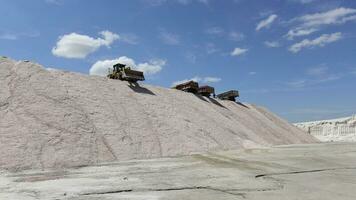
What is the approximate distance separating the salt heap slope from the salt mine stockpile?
23.8m

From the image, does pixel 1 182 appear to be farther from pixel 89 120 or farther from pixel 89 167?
pixel 89 120

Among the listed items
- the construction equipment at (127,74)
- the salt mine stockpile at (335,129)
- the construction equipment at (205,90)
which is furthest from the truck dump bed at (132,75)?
the salt mine stockpile at (335,129)

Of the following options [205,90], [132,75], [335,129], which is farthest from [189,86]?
[335,129]

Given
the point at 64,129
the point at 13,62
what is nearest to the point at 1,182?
the point at 64,129

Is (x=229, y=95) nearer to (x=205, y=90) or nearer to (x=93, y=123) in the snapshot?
(x=205, y=90)

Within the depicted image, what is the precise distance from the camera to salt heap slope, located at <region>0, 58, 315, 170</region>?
12.9m

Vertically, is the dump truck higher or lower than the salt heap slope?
higher

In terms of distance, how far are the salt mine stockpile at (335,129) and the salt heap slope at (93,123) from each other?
23.8 m

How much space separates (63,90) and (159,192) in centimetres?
1087

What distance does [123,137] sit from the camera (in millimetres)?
15648

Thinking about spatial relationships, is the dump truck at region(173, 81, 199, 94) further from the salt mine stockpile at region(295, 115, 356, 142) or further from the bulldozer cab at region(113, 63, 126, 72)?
the salt mine stockpile at region(295, 115, 356, 142)

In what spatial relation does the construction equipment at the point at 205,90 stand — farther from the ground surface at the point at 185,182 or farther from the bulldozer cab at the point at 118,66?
the ground surface at the point at 185,182

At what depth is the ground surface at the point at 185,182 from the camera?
7.58 meters

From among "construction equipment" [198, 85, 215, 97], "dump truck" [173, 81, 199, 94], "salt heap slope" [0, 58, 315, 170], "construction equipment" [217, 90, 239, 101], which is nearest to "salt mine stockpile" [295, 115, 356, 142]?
"construction equipment" [217, 90, 239, 101]
